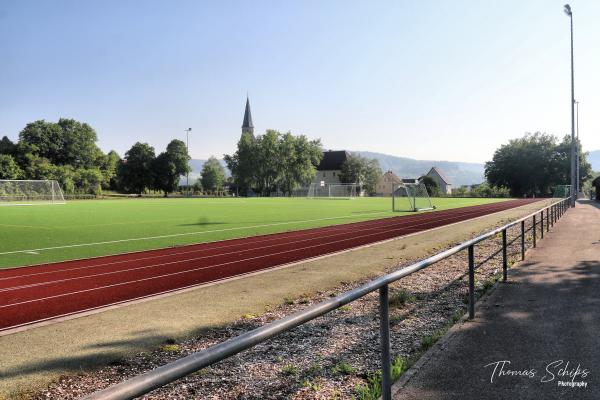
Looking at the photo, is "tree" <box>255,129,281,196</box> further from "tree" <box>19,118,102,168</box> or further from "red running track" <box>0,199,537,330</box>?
"red running track" <box>0,199,537,330</box>

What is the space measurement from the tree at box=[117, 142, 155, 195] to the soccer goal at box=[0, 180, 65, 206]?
40211mm

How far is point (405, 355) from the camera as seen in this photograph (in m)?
4.67

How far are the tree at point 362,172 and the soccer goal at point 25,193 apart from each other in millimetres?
72920

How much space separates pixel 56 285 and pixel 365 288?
294 inches

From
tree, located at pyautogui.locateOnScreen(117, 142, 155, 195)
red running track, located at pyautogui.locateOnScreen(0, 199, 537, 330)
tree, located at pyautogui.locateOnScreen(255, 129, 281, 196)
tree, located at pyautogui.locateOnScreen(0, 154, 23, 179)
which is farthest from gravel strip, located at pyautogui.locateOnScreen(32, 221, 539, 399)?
tree, located at pyautogui.locateOnScreen(255, 129, 281, 196)

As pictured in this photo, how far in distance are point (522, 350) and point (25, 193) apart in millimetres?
62255

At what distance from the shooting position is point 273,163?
112188 mm

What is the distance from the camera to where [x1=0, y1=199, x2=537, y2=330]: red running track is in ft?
23.7

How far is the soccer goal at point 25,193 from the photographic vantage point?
178 feet

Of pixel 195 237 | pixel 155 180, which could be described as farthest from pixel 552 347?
pixel 155 180

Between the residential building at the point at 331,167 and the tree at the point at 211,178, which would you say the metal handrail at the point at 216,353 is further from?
the residential building at the point at 331,167

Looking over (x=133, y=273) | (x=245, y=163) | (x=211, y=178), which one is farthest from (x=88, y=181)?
(x=133, y=273)

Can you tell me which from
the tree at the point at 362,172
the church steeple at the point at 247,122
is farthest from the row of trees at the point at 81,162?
the church steeple at the point at 247,122

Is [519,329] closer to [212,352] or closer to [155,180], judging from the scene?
[212,352]
